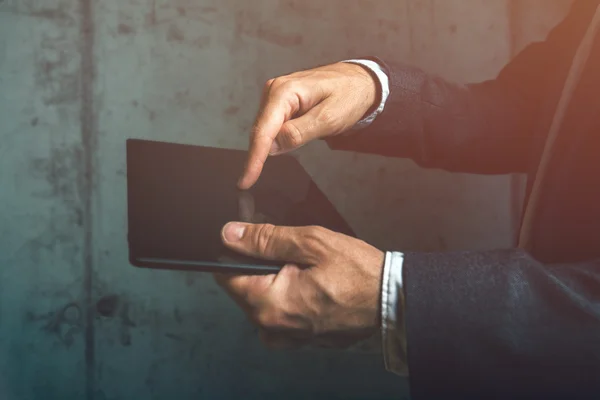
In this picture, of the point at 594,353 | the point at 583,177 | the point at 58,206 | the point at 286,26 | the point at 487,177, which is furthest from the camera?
the point at 487,177

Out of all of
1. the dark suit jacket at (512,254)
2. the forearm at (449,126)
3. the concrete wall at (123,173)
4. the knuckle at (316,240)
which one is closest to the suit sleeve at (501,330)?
the dark suit jacket at (512,254)

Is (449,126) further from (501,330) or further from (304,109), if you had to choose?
(501,330)

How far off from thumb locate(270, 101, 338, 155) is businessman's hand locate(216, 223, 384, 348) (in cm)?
16

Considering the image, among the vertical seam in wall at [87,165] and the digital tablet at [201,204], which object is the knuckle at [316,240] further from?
A: the vertical seam in wall at [87,165]

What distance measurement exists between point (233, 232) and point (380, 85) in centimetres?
42

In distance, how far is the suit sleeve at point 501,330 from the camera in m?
0.66

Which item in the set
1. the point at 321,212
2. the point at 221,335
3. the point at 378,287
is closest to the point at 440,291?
the point at 378,287

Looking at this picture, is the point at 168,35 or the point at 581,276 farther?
the point at 168,35

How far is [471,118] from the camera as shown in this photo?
3.89ft

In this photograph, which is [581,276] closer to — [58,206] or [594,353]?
[594,353]

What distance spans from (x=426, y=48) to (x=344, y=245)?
92 centimetres

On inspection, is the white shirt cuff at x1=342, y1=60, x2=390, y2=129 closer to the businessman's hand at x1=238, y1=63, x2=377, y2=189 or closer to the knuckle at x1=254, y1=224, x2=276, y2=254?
the businessman's hand at x1=238, y1=63, x2=377, y2=189

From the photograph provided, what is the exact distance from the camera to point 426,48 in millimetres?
1489

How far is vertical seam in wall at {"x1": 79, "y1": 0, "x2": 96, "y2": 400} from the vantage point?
1.30 m
